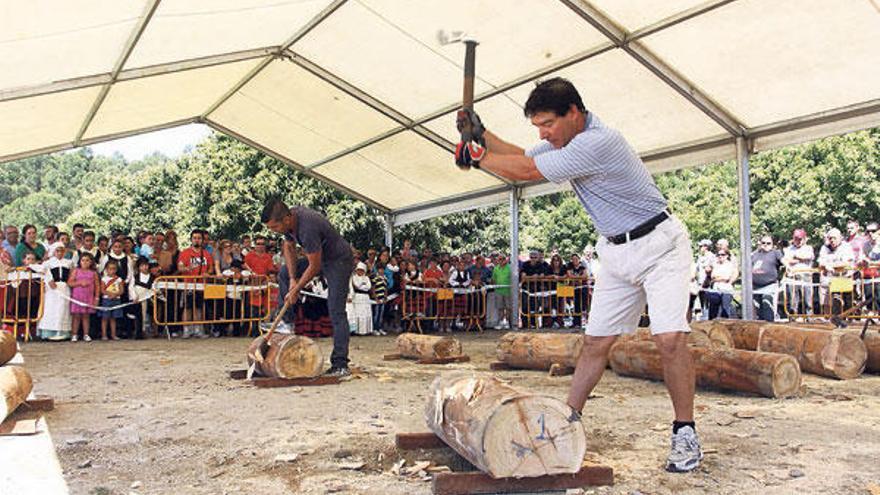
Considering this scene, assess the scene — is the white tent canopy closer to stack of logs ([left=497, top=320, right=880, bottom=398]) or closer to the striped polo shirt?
stack of logs ([left=497, top=320, right=880, bottom=398])

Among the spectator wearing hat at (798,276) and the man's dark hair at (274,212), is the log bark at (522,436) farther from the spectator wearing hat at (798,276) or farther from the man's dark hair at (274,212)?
the spectator wearing hat at (798,276)

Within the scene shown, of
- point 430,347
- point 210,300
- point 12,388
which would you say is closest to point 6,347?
point 12,388

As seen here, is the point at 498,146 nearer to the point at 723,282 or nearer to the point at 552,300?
the point at 723,282

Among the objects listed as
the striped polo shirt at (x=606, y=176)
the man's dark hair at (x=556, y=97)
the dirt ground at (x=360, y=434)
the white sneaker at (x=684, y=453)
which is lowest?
the dirt ground at (x=360, y=434)

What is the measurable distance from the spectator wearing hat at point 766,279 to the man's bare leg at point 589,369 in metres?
10.3

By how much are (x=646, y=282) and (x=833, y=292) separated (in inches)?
392

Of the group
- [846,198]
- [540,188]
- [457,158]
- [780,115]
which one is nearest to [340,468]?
[457,158]

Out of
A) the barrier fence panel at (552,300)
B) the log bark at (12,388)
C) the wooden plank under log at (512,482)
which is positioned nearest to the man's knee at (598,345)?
the wooden plank under log at (512,482)

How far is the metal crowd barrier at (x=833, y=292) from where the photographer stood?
11.4m

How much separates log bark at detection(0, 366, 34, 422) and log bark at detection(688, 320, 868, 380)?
6.26 metres

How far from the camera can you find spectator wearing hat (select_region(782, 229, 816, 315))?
12.7 metres

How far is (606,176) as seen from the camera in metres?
3.38

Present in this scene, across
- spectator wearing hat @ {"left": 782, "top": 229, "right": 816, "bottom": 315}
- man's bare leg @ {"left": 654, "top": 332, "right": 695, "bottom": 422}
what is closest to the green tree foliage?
spectator wearing hat @ {"left": 782, "top": 229, "right": 816, "bottom": 315}

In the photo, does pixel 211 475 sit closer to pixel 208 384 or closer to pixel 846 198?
pixel 208 384
